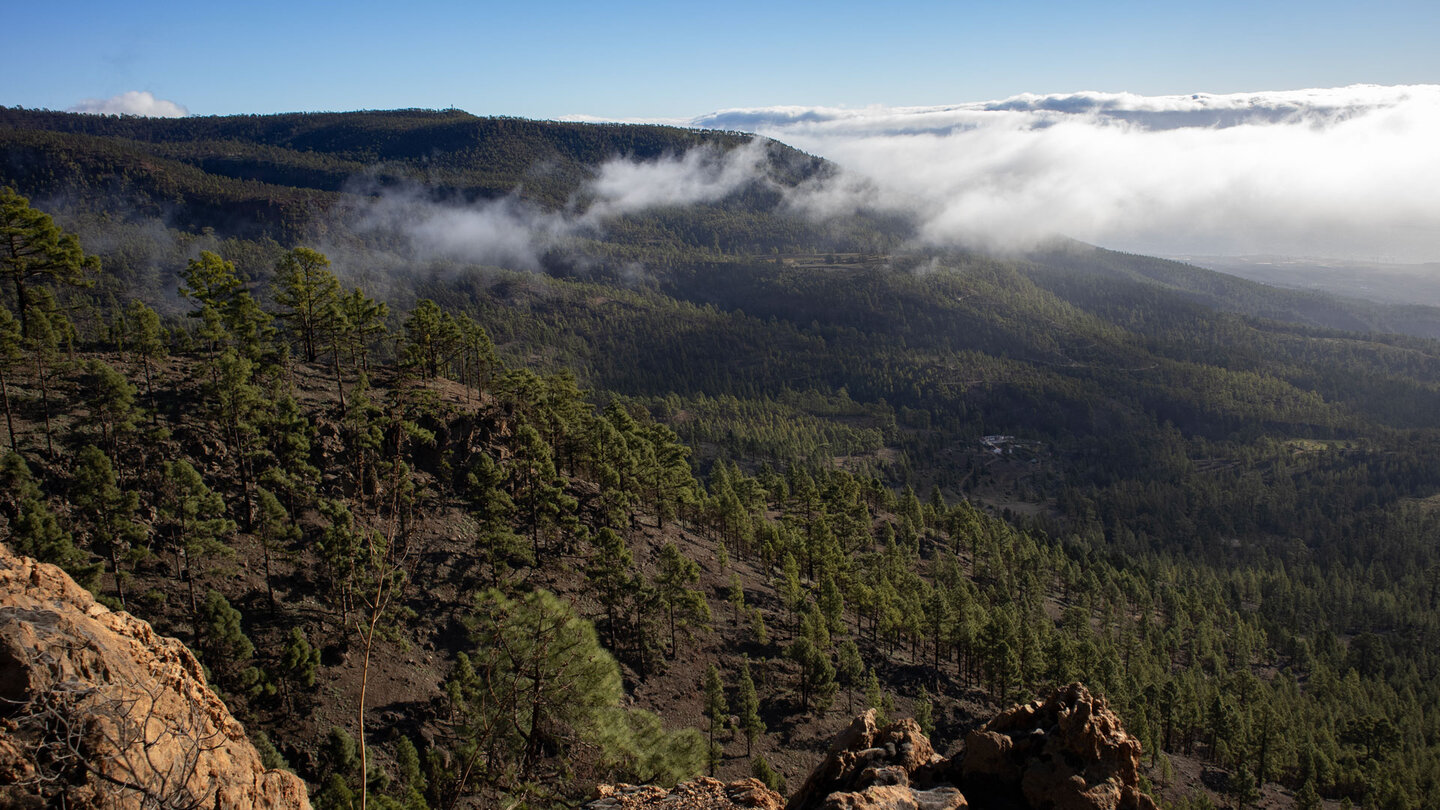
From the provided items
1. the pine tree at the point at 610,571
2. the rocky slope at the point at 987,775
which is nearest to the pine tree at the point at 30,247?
the pine tree at the point at 610,571

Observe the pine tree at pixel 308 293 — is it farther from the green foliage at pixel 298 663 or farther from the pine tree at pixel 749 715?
the pine tree at pixel 749 715

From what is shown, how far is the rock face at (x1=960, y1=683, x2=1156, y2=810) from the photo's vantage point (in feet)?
60.0

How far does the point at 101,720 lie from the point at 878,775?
1653 cm

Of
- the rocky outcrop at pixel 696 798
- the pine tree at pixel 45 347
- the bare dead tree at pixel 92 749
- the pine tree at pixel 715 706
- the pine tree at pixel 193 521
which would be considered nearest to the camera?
the bare dead tree at pixel 92 749

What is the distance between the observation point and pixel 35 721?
9.30 m

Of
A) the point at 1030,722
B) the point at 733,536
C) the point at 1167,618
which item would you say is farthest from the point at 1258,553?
the point at 1030,722

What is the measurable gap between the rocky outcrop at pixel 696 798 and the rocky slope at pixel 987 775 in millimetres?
27

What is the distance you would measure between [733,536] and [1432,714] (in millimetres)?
104402

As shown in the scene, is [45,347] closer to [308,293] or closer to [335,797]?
[308,293]

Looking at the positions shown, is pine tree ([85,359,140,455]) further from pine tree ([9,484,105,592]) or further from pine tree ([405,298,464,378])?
pine tree ([405,298,464,378])

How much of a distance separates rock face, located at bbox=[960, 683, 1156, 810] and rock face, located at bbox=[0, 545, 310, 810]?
16.6 metres

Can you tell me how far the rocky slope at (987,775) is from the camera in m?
18.2

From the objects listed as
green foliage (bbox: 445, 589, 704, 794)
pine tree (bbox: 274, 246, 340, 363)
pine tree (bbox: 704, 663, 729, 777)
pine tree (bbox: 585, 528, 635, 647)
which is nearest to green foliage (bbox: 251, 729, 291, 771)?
green foliage (bbox: 445, 589, 704, 794)

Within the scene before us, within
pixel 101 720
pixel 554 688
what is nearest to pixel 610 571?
pixel 554 688
